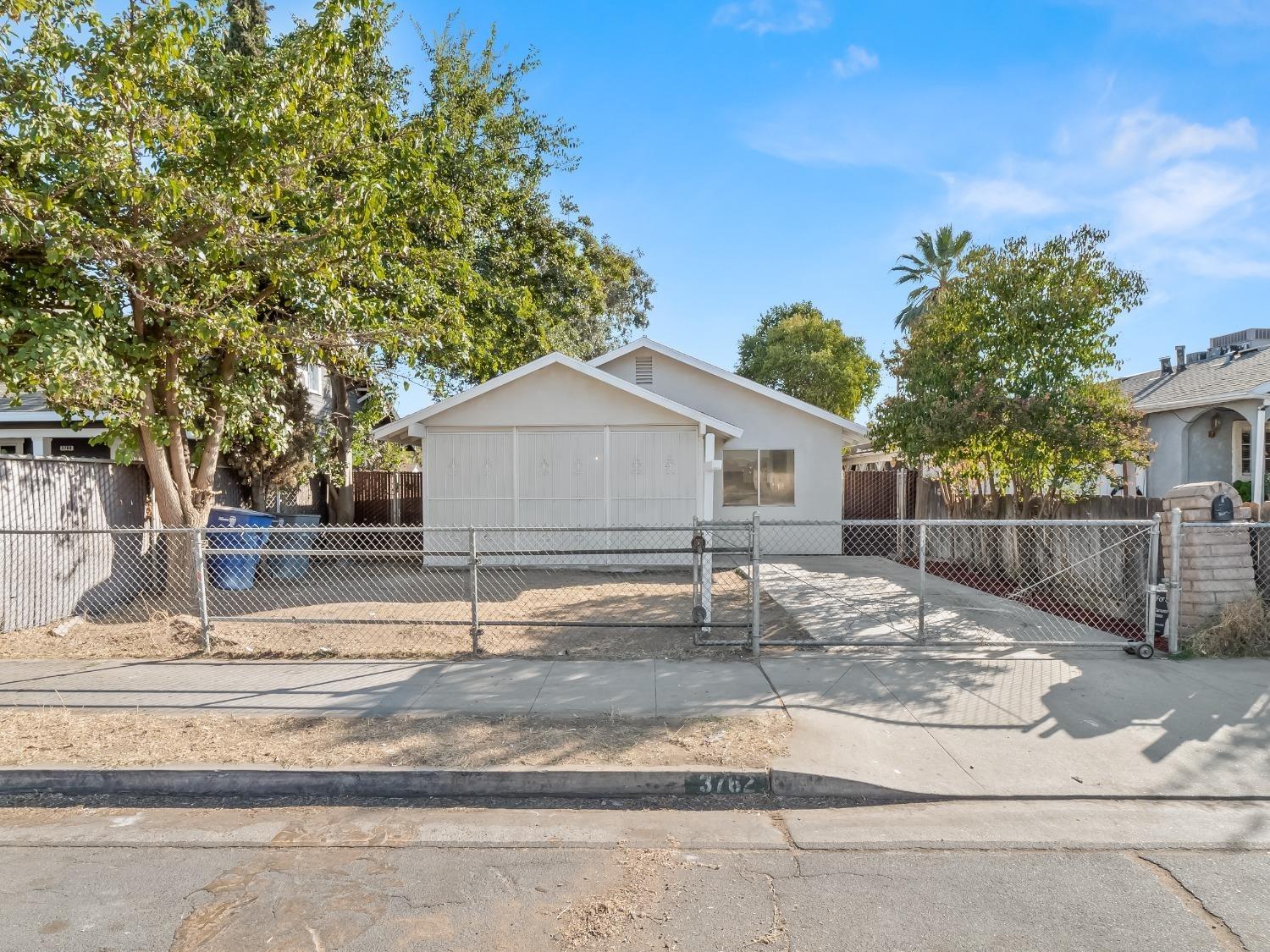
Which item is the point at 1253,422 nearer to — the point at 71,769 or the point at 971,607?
the point at 971,607

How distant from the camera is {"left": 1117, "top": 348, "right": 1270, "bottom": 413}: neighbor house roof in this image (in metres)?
14.8

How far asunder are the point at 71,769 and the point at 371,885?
253cm

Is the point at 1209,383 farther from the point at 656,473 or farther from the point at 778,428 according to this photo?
the point at 656,473

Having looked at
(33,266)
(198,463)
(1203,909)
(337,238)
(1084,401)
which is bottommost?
(1203,909)

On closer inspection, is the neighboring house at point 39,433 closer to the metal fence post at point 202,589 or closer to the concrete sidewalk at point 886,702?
the metal fence post at point 202,589

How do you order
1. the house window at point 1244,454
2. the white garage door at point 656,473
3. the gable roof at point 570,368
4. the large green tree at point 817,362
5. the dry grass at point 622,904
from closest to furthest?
the dry grass at point 622,904 < the gable roof at point 570,368 < the white garage door at point 656,473 < the house window at point 1244,454 < the large green tree at point 817,362

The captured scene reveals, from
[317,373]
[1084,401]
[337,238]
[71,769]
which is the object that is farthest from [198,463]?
[1084,401]

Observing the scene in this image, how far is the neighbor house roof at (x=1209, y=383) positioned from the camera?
48.5 ft

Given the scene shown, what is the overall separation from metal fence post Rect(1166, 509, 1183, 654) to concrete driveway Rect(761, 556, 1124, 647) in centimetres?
50

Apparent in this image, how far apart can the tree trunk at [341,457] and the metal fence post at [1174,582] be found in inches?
501

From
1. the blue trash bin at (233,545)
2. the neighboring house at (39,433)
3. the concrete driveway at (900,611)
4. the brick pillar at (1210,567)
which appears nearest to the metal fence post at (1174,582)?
the brick pillar at (1210,567)

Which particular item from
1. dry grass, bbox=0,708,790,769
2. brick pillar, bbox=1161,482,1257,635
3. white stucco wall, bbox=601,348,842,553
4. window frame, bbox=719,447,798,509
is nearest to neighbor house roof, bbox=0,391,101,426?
dry grass, bbox=0,708,790,769

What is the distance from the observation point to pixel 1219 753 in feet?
16.0

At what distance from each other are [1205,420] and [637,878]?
19.6 meters
